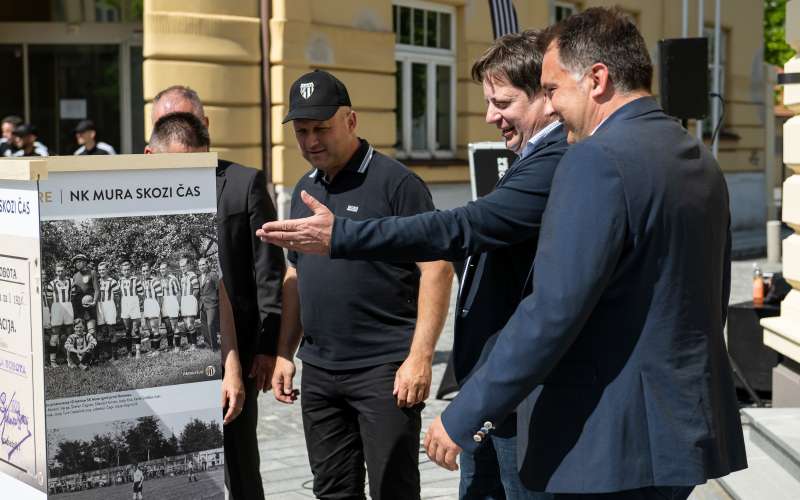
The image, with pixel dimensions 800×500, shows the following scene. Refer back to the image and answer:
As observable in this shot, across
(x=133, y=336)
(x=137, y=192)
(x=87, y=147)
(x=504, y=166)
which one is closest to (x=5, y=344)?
(x=133, y=336)

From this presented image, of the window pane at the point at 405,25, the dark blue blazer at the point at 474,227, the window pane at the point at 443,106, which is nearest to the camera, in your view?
the dark blue blazer at the point at 474,227

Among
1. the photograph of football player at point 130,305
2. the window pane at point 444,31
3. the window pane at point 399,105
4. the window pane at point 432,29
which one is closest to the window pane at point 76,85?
the window pane at point 399,105

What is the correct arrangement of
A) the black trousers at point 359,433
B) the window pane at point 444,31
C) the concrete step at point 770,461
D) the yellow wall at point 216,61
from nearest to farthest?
the black trousers at point 359,433, the concrete step at point 770,461, the yellow wall at point 216,61, the window pane at point 444,31

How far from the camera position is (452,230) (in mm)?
2924

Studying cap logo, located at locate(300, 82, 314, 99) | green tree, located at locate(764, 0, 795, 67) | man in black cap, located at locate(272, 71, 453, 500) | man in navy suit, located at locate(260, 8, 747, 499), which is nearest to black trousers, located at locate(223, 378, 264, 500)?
man in black cap, located at locate(272, 71, 453, 500)

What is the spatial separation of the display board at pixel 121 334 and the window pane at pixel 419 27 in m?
13.1

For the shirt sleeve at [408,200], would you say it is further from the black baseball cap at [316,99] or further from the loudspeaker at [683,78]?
the loudspeaker at [683,78]

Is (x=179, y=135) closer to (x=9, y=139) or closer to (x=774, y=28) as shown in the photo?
(x=9, y=139)

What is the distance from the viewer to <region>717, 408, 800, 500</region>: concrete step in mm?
5148

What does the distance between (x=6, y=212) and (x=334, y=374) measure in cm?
143

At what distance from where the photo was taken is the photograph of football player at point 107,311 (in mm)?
3020

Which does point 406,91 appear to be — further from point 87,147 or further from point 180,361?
point 180,361

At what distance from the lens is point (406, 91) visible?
1609 cm
